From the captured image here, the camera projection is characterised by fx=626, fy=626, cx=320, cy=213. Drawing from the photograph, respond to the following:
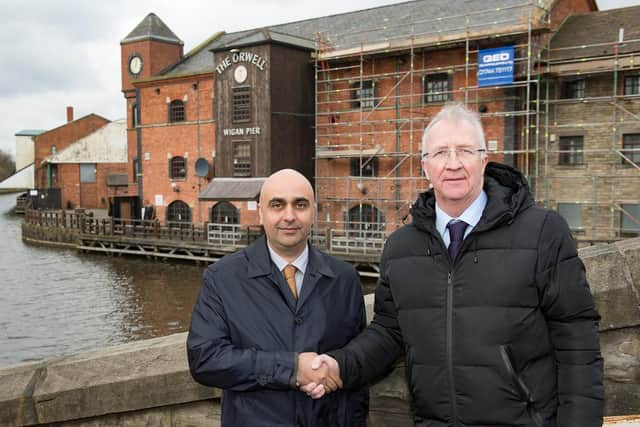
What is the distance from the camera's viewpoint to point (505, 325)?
2402mm

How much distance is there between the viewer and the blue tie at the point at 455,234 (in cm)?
257

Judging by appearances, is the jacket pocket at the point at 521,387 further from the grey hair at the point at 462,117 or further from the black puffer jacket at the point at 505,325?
the grey hair at the point at 462,117

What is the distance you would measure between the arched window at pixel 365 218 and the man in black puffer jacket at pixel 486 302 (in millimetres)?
22935

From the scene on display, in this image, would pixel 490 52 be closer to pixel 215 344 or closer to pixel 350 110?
pixel 350 110

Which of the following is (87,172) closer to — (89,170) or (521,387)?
(89,170)

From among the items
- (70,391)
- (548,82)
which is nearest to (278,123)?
(548,82)

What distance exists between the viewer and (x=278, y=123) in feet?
92.0

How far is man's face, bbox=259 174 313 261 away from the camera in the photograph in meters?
3.00

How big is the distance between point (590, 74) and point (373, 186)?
9.21 meters

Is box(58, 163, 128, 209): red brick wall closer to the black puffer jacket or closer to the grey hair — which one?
the grey hair

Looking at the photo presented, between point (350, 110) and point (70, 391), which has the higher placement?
point (350, 110)

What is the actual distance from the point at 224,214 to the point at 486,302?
91.5 feet

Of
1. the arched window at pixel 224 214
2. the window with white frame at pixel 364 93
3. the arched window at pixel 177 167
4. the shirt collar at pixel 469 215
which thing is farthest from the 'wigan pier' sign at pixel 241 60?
the shirt collar at pixel 469 215

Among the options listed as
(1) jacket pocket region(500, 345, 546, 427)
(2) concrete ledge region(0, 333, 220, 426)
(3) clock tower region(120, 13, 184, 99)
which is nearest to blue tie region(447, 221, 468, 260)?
(1) jacket pocket region(500, 345, 546, 427)
